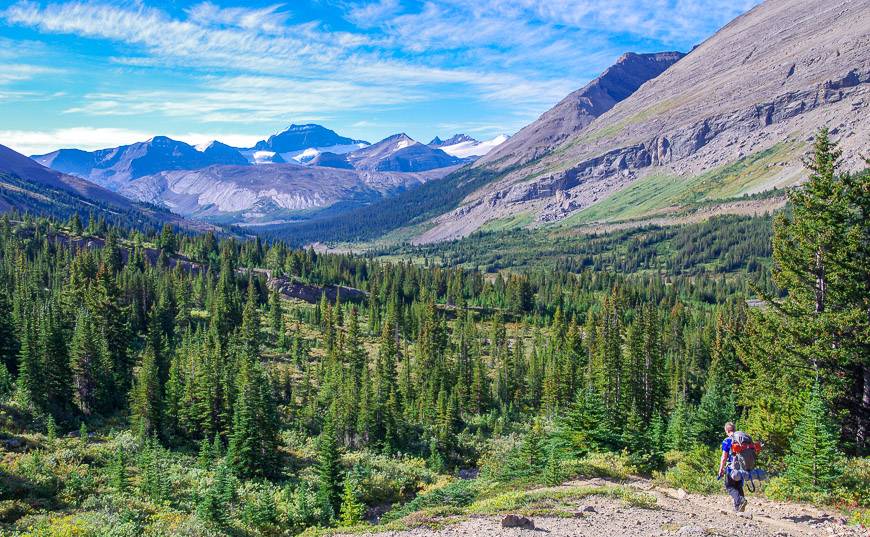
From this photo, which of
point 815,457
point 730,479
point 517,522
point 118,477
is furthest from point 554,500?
point 118,477

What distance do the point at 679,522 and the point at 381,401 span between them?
59.3 meters

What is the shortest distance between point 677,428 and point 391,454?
37.7m

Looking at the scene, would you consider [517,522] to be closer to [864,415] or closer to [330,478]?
[864,415]

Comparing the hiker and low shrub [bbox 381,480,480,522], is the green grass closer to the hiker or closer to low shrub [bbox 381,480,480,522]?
low shrub [bbox 381,480,480,522]

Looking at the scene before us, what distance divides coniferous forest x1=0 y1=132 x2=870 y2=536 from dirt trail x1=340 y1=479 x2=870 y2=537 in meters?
1.92

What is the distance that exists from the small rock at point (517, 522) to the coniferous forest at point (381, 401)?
5.38 metres

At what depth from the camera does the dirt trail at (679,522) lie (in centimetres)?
1914

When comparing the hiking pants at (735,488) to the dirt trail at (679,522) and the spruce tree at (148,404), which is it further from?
the spruce tree at (148,404)

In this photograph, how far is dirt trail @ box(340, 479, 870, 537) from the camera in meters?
19.1

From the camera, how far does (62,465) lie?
46.3m

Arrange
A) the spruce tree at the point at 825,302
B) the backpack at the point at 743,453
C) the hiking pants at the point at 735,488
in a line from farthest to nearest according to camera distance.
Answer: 1. the spruce tree at the point at 825,302
2. the hiking pants at the point at 735,488
3. the backpack at the point at 743,453

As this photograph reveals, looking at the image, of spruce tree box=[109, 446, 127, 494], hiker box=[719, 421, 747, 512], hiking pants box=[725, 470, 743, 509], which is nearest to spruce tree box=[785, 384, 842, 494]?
hiker box=[719, 421, 747, 512]

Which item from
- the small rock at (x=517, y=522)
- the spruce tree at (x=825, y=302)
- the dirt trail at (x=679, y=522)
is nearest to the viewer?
the dirt trail at (x=679, y=522)

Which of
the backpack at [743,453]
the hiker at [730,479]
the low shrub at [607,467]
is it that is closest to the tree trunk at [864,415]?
the low shrub at [607,467]
